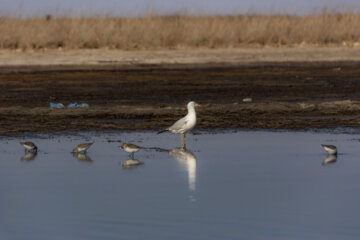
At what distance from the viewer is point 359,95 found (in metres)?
22.2

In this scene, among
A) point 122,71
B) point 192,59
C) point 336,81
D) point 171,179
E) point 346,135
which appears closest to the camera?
point 171,179

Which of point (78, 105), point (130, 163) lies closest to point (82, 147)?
point (130, 163)

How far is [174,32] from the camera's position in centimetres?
3619

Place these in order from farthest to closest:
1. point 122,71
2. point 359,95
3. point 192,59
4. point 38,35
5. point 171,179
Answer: point 38,35 → point 192,59 → point 122,71 → point 359,95 → point 171,179

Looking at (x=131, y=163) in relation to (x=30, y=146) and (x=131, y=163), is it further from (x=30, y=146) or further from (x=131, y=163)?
(x=30, y=146)

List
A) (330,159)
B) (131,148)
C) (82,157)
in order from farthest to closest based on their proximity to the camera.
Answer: (82,157)
(131,148)
(330,159)

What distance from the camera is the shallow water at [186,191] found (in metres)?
8.82

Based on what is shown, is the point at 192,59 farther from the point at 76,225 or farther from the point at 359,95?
the point at 76,225

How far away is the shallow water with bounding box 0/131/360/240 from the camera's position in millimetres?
8820

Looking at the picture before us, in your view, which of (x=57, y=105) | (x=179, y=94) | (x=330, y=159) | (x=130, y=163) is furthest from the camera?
(x=179, y=94)

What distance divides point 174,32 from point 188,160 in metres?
23.7

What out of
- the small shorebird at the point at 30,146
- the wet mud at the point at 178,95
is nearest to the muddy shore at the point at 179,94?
the wet mud at the point at 178,95

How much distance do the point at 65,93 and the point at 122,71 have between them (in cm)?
621

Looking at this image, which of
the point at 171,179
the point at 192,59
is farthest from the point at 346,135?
the point at 192,59
